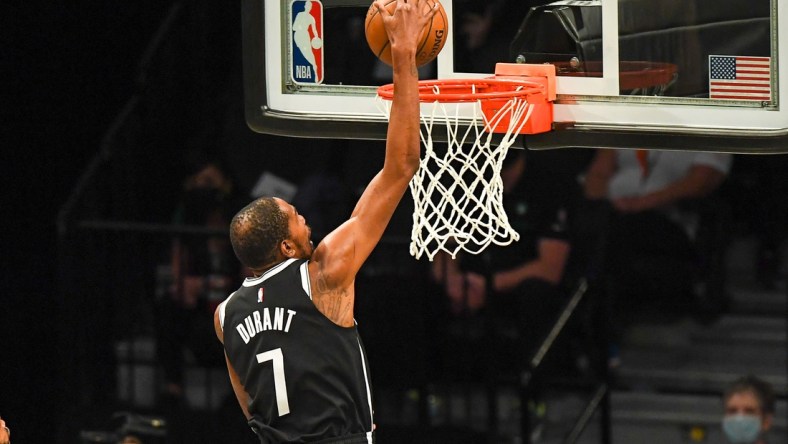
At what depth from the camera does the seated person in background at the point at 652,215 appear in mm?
7930

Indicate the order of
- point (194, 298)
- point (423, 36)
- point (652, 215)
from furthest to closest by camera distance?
point (652, 215) < point (194, 298) < point (423, 36)

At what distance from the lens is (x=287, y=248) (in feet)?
13.5

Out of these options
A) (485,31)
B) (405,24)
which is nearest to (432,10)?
(405,24)

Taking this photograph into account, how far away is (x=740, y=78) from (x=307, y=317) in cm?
191

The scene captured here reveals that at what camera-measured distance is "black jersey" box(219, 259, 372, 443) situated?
4.06m

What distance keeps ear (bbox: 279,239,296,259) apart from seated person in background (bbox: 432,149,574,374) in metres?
3.17

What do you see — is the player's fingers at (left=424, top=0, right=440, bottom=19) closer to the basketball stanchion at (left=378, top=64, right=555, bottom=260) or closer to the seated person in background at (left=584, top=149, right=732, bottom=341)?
the basketball stanchion at (left=378, top=64, right=555, bottom=260)

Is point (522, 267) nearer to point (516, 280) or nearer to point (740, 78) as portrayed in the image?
point (516, 280)

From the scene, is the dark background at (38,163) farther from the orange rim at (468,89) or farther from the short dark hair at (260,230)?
the short dark hair at (260,230)

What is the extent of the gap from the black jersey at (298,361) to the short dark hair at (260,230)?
7 cm

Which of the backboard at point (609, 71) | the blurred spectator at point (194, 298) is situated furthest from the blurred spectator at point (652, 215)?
the backboard at point (609, 71)

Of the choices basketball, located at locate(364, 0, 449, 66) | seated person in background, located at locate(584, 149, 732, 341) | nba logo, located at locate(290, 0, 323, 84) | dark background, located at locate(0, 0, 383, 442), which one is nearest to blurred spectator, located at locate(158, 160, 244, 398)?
dark background, located at locate(0, 0, 383, 442)

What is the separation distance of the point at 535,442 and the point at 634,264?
1.35 metres

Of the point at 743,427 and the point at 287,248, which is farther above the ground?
the point at 287,248
